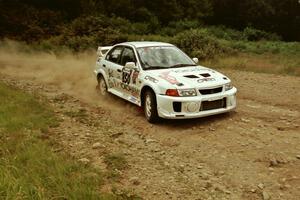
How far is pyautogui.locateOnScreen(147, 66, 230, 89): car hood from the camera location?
8266mm

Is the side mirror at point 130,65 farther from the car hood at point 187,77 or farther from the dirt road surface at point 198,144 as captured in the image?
the dirt road surface at point 198,144

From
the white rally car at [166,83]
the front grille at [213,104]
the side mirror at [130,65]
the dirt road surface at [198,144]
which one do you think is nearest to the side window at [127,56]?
the white rally car at [166,83]

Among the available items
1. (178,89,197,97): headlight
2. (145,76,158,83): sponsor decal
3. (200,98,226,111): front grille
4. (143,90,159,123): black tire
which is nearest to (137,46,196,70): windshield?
(145,76,158,83): sponsor decal

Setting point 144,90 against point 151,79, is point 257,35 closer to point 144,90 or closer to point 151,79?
point 144,90

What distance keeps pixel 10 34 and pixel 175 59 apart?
19.3 meters

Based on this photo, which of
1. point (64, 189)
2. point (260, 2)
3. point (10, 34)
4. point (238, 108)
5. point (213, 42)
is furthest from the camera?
point (260, 2)

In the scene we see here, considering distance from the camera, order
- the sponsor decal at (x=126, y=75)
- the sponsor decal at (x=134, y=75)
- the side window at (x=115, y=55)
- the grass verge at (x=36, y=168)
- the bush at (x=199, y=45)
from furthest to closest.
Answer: the bush at (x=199, y=45), the side window at (x=115, y=55), the sponsor decal at (x=126, y=75), the sponsor decal at (x=134, y=75), the grass verge at (x=36, y=168)

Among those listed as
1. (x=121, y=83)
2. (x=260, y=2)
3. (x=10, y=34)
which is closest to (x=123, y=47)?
(x=121, y=83)

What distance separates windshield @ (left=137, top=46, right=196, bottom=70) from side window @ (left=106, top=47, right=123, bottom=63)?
2.72ft

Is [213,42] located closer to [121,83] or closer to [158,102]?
[121,83]

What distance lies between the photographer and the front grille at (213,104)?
8.24m

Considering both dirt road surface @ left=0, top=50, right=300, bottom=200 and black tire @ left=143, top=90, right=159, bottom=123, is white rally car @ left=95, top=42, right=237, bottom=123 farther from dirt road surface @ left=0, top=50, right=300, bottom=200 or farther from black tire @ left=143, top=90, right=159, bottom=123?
dirt road surface @ left=0, top=50, right=300, bottom=200

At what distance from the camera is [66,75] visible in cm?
1503

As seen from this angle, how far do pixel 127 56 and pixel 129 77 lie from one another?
0.65 m
